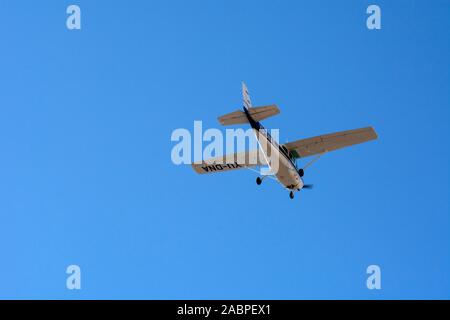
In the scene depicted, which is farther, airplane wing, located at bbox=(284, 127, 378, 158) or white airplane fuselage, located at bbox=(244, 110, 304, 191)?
airplane wing, located at bbox=(284, 127, 378, 158)

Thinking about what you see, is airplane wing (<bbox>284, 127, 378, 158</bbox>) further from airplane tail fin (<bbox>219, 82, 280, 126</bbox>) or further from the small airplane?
airplane tail fin (<bbox>219, 82, 280, 126</bbox>)

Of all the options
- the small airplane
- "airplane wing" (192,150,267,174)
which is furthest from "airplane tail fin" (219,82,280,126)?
"airplane wing" (192,150,267,174)

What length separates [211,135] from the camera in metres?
29.4

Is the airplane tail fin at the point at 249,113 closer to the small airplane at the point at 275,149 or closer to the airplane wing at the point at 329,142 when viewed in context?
the small airplane at the point at 275,149

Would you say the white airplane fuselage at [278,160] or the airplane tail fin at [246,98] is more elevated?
the airplane tail fin at [246,98]

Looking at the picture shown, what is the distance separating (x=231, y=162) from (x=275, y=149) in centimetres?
450

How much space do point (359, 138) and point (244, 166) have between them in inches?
209

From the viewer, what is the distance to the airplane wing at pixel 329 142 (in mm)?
29484

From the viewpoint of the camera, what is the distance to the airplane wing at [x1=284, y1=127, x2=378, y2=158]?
29.5 meters

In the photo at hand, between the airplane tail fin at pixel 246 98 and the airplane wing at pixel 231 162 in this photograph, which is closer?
the airplane tail fin at pixel 246 98

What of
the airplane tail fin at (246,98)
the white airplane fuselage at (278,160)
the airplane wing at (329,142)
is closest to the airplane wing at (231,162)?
the airplane wing at (329,142)
